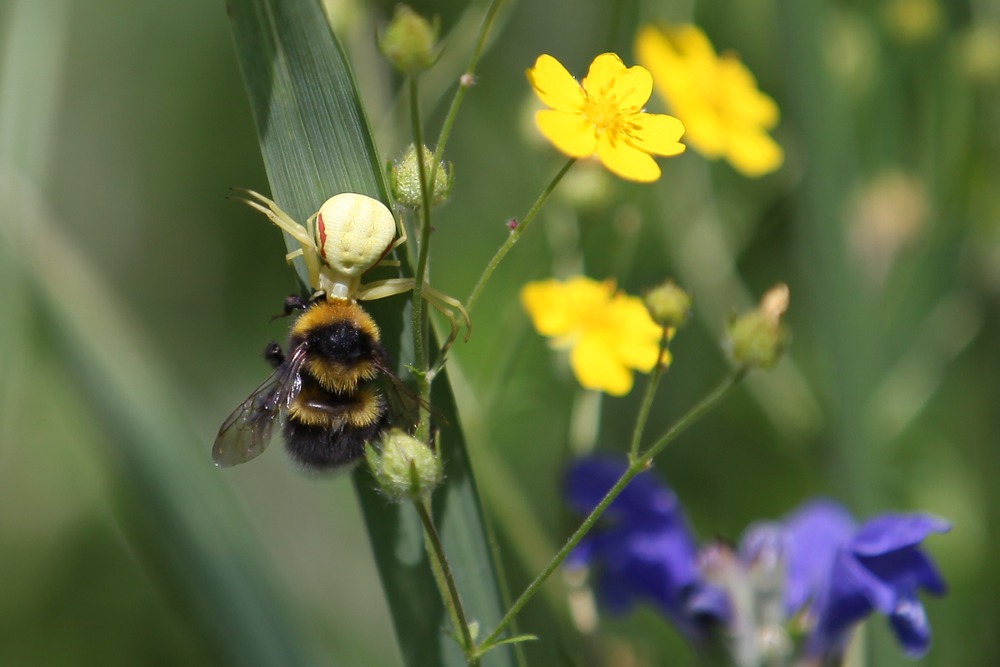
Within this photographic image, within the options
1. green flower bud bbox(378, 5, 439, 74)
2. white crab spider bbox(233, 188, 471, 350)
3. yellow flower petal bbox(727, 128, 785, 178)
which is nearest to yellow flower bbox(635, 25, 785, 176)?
yellow flower petal bbox(727, 128, 785, 178)

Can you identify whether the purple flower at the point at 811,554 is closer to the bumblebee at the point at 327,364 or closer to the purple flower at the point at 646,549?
the purple flower at the point at 646,549

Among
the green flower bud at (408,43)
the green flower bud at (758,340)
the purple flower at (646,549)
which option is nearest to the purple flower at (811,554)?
the purple flower at (646,549)

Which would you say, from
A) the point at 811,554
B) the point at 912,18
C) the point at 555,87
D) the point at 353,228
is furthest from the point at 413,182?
the point at 912,18

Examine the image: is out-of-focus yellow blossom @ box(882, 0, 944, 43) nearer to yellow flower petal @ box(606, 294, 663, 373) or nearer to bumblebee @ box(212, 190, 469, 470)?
yellow flower petal @ box(606, 294, 663, 373)

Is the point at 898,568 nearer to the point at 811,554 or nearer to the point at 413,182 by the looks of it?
the point at 811,554

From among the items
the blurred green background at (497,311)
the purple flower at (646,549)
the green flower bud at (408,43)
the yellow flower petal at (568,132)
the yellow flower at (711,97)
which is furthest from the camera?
the yellow flower at (711,97)

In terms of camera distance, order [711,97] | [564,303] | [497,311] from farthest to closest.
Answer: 1. [497,311]
2. [711,97]
3. [564,303]
